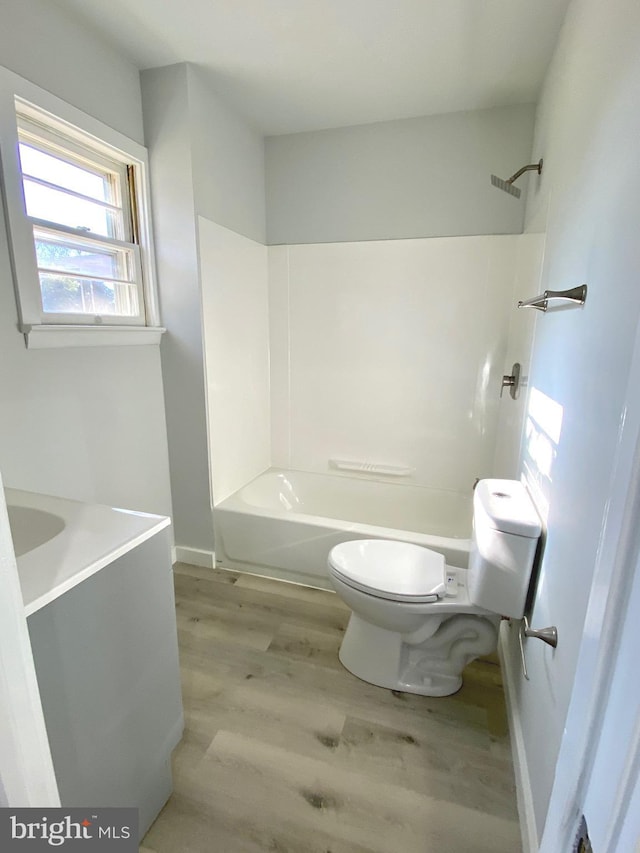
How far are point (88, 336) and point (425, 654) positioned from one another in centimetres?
183

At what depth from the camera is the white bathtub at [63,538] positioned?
821 mm

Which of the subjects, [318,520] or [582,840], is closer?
[582,840]

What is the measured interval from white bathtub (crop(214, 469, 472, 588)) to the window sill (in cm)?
97

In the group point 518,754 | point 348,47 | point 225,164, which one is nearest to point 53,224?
point 225,164

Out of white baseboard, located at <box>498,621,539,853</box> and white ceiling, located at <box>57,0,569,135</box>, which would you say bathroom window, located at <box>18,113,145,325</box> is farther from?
white baseboard, located at <box>498,621,539,853</box>

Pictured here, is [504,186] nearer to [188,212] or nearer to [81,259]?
[188,212]

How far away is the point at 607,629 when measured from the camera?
0.40 meters

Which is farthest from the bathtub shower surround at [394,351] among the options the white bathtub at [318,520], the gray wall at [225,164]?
the gray wall at [225,164]

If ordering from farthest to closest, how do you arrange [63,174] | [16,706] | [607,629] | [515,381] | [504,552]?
[515,381], [63,174], [504,552], [16,706], [607,629]

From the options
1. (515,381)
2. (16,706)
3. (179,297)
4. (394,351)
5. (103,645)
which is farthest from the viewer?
(394,351)

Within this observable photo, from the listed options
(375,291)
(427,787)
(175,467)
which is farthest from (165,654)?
(375,291)

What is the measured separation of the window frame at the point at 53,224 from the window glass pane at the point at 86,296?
4cm

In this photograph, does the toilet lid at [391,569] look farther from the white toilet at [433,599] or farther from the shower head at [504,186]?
the shower head at [504,186]

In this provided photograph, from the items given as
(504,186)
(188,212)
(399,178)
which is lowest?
(188,212)
